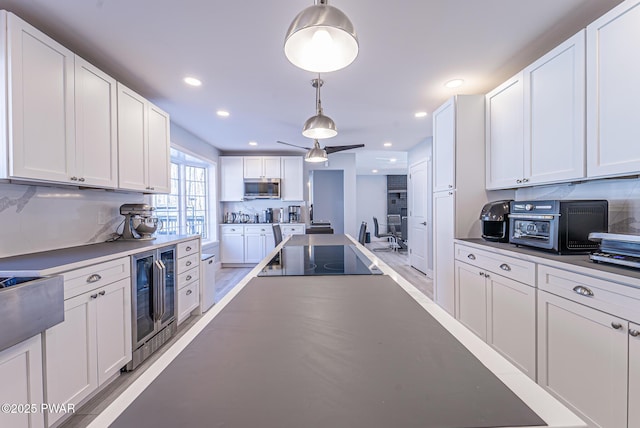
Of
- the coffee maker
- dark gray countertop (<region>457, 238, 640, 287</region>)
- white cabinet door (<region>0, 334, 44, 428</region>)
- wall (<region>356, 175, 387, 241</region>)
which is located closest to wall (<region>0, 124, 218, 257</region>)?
white cabinet door (<region>0, 334, 44, 428</region>)

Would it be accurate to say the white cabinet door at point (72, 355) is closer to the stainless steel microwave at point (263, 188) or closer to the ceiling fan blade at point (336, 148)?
the ceiling fan blade at point (336, 148)

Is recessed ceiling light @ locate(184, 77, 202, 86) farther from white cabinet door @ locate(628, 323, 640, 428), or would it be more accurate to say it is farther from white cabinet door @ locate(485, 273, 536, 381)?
white cabinet door @ locate(628, 323, 640, 428)

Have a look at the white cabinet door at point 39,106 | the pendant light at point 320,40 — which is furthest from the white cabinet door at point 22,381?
the pendant light at point 320,40

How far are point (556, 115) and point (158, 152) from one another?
3.54 metres

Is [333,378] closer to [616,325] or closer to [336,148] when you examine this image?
[616,325]

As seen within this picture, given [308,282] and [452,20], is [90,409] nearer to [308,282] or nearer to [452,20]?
[308,282]

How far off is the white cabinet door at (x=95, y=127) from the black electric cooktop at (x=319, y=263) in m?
1.54

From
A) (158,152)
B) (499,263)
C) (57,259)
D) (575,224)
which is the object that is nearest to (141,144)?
(158,152)

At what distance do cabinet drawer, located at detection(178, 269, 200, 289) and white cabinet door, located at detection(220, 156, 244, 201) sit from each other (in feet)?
9.21

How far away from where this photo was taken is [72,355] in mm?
1537

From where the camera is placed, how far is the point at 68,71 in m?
1.83

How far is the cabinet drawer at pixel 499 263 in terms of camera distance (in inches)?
69.3

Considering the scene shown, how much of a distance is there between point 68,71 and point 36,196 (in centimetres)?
88

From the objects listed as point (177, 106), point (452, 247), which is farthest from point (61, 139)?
point (452, 247)
